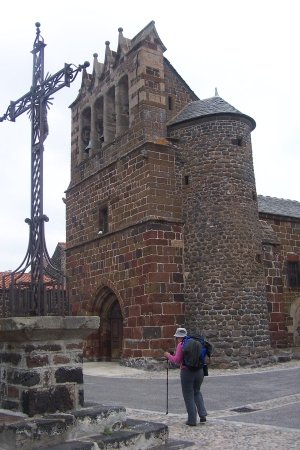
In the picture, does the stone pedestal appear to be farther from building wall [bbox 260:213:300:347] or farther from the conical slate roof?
building wall [bbox 260:213:300:347]

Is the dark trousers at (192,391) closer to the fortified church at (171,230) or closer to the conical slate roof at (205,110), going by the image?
the fortified church at (171,230)

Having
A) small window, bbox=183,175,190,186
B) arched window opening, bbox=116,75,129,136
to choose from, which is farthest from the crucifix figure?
arched window opening, bbox=116,75,129,136

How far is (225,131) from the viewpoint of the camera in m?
17.7

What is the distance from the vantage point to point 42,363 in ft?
17.5

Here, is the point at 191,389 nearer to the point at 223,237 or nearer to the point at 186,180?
the point at 223,237

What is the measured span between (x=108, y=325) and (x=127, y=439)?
1458 centimetres

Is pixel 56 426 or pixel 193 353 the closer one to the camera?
pixel 56 426

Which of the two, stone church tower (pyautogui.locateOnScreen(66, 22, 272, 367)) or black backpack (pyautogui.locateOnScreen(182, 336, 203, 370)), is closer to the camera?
black backpack (pyautogui.locateOnScreen(182, 336, 203, 370))

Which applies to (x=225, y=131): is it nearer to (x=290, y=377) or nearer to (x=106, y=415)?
(x=290, y=377)

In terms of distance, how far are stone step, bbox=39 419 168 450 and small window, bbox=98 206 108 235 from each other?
553 inches

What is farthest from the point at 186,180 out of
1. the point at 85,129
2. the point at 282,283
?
the point at 85,129

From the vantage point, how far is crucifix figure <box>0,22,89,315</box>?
18.5ft

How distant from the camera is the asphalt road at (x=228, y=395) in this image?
7.99m

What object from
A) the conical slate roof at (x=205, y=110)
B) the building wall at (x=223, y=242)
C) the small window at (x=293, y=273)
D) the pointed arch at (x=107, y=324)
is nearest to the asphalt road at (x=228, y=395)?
the building wall at (x=223, y=242)
